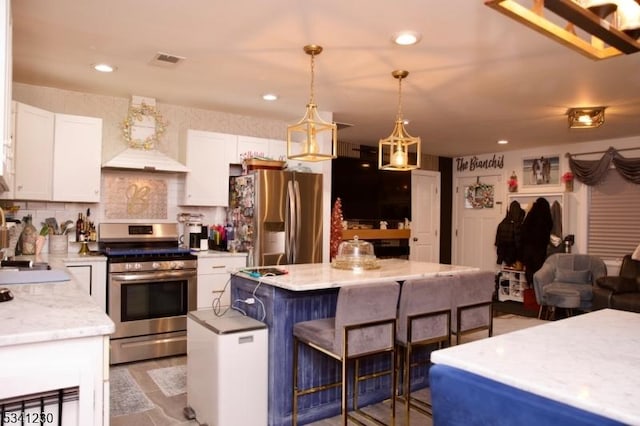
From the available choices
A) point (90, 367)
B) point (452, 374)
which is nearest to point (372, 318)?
point (452, 374)

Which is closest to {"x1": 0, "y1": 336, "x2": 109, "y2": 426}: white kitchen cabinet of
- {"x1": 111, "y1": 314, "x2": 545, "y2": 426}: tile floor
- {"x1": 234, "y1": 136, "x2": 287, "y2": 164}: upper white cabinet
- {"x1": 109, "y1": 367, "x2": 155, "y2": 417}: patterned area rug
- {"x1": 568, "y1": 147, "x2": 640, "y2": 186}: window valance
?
{"x1": 111, "y1": 314, "x2": 545, "y2": 426}: tile floor

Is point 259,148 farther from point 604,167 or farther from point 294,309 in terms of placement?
point 604,167

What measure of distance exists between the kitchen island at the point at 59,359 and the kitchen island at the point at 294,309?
44.0 inches

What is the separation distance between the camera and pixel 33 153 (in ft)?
12.3

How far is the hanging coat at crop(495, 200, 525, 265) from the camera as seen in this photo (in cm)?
686

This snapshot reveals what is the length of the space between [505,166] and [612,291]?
2.95 metres

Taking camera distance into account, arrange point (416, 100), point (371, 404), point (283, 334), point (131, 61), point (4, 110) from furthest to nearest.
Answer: point (416, 100) < point (131, 61) < point (371, 404) < point (283, 334) < point (4, 110)

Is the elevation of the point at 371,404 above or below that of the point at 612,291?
below

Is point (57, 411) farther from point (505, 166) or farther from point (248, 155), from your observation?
point (505, 166)

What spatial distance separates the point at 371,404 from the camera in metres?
3.13

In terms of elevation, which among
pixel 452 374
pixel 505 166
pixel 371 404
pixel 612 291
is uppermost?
pixel 505 166

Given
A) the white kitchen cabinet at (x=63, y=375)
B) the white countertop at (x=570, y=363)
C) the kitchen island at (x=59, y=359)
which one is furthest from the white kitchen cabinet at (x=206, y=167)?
the white countertop at (x=570, y=363)

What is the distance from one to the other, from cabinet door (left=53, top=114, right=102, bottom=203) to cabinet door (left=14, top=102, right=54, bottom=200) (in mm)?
64

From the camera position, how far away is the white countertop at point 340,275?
256cm
